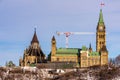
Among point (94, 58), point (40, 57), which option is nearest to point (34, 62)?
point (40, 57)

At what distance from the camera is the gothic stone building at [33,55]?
17729 centimetres

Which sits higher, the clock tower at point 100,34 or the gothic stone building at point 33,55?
the clock tower at point 100,34

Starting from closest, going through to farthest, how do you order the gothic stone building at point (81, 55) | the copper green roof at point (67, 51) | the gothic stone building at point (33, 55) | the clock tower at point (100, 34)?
the gothic stone building at point (81, 55)
the gothic stone building at point (33, 55)
the copper green roof at point (67, 51)
the clock tower at point (100, 34)

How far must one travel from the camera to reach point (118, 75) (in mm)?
117438

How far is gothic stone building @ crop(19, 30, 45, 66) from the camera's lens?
582 ft

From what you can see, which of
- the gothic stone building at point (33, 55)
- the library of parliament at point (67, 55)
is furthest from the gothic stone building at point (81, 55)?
the gothic stone building at point (33, 55)

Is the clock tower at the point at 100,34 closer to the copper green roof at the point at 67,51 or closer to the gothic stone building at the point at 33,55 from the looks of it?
the copper green roof at the point at 67,51

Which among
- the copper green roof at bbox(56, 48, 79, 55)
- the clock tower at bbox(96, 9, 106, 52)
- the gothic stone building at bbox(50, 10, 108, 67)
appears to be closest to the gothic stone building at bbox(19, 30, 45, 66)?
the gothic stone building at bbox(50, 10, 108, 67)

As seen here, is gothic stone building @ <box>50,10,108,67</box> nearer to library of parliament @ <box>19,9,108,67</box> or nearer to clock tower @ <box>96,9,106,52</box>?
library of parliament @ <box>19,9,108,67</box>

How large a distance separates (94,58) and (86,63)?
353cm

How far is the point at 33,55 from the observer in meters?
181

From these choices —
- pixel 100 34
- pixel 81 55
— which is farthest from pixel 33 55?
pixel 100 34

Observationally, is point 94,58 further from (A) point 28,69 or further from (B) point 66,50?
(A) point 28,69

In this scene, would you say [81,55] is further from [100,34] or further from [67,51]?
A: [100,34]
